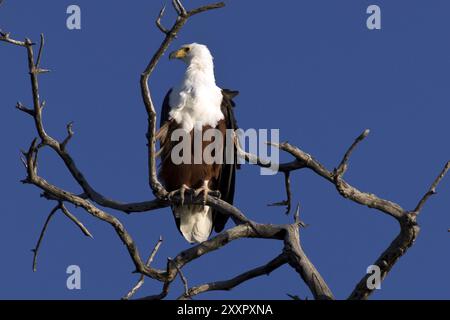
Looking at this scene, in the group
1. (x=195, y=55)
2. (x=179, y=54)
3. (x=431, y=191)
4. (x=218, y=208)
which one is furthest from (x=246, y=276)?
(x=179, y=54)

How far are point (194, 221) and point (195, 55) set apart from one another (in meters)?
1.48

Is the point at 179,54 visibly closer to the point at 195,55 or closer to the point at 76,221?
the point at 195,55

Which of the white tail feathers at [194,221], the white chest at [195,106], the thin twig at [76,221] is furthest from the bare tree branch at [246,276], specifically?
the white tail feathers at [194,221]

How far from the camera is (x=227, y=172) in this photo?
9.19 m

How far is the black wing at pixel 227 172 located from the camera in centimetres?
895

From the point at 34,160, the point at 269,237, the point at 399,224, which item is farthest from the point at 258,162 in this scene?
the point at 34,160

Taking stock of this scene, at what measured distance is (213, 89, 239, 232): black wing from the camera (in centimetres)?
895

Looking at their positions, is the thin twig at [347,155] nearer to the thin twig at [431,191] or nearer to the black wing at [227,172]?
the thin twig at [431,191]

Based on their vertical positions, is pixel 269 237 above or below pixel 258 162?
below

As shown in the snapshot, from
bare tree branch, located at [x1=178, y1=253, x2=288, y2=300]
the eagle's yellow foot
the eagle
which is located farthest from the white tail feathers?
bare tree branch, located at [x1=178, y1=253, x2=288, y2=300]
